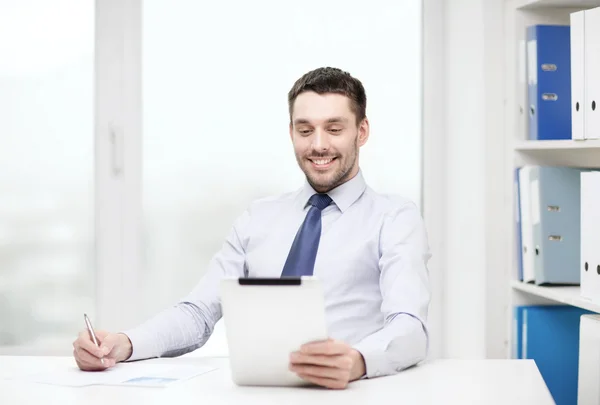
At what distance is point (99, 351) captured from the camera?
1773mm

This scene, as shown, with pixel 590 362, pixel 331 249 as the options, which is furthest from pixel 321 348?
pixel 590 362

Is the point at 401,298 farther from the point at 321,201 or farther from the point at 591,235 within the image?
the point at 591,235

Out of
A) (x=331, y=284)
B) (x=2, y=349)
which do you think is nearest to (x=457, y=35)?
(x=331, y=284)

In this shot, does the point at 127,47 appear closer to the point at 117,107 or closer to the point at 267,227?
the point at 117,107

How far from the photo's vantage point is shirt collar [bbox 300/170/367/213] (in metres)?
2.24

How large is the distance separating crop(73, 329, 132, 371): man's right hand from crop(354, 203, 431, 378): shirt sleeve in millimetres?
533

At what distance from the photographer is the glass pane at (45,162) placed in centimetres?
330

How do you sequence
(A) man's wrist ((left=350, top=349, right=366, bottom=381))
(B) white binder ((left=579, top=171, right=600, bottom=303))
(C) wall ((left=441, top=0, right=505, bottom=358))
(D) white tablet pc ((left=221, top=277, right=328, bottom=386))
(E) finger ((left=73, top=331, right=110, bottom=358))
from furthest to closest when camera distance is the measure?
(C) wall ((left=441, top=0, right=505, bottom=358)) → (B) white binder ((left=579, top=171, right=600, bottom=303)) → (E) finger ((left=73, top=331, right=110, bottom=358)) → (A) man's wrist ((left=350, top=349, right=366, bottom=381)) → (D) white tablet pc ((left=221, top=277, right=328, bottom=386))

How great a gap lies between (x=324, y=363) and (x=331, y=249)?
2.07 ft

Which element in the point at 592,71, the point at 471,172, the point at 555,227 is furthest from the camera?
the point at 471,172

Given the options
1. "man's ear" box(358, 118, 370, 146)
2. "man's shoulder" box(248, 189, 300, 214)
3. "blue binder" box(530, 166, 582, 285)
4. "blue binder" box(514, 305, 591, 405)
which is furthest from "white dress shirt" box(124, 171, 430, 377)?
"blue binder" box(514, 305, 591, 405)

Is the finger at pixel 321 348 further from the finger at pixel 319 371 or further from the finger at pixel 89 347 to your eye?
the finger at pixel 89 347

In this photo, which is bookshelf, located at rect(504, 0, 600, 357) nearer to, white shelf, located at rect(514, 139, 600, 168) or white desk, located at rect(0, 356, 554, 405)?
white shelf, located at rect(514, 139, 600, 168)

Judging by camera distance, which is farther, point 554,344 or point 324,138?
point 554,344
